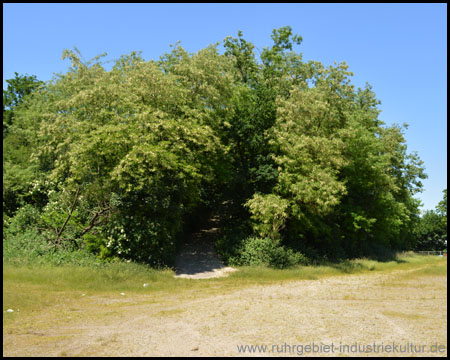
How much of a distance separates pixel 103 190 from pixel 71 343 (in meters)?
15.6

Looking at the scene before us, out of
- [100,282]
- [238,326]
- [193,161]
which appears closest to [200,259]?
[193,161]

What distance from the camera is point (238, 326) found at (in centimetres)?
987

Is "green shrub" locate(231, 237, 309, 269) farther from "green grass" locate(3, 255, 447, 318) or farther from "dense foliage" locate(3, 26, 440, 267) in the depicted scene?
"green grass" locate(3, 255, 447, 318)

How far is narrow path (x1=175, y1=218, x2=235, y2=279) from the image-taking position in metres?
24.6

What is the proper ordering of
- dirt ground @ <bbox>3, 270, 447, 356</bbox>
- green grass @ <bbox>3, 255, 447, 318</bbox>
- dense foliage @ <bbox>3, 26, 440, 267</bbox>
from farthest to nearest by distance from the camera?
dense foliage @ <bbox>3, 26, 440, 267</bbox> < green grass @ <bbox>3, 255, 447, 318</bbox> < dirt ground @ <bbox>3, 270, 447, 356</bbox>

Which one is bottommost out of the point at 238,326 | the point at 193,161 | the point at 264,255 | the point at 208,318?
the point at 208,318

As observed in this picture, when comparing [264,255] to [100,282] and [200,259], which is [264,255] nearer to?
[200,259]

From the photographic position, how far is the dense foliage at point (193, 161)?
22922mm

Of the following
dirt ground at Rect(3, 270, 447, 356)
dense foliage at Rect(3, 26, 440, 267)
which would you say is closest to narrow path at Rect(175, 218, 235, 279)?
dense foliage at Rect(3, 26, 440, 267)

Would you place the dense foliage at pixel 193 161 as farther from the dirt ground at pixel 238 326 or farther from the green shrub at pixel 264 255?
the dirt ground at pixel 238 326

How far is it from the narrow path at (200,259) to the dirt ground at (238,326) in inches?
357

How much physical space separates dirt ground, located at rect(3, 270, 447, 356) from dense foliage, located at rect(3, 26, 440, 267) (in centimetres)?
908

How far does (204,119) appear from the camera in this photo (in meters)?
28.2

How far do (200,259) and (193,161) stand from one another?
774cm
